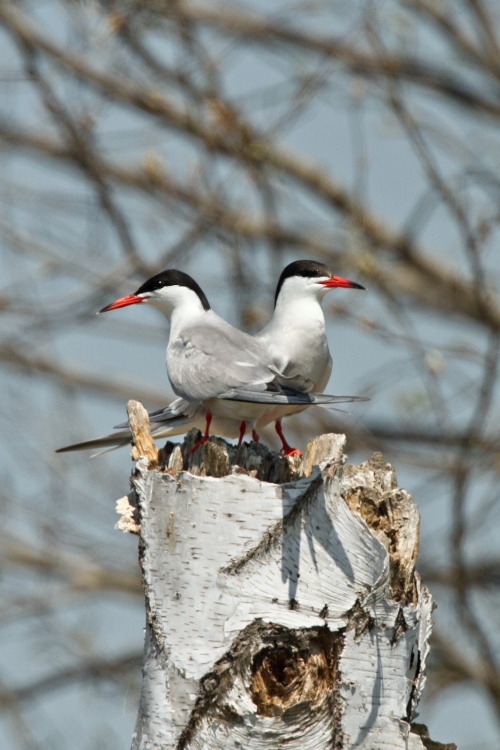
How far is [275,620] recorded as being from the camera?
2775mm

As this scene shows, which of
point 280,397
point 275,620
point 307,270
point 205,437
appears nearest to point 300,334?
point 307,270

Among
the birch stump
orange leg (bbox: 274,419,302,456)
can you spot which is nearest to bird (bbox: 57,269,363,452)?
orange leg (bbox: 274,419,302,456)

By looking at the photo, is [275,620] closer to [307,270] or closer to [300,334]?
[300,334]

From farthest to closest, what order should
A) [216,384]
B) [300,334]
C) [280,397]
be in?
1. [300,334]
2. [216,384]
3. [280,397]

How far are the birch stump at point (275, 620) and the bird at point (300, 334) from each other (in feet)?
4.28

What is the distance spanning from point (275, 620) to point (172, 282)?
253 centimetres

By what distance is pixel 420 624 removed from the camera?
2.91 metres

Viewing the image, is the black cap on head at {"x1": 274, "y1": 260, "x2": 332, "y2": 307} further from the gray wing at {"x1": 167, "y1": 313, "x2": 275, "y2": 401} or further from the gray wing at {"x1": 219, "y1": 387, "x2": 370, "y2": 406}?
the gray wing at {"x1": 219, "y1": 387, "x2": 370, "y2": 406}

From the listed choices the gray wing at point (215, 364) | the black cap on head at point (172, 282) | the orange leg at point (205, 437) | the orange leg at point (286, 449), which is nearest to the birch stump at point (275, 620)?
the orange leg at point (205, 437)

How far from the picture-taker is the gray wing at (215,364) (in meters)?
4.09

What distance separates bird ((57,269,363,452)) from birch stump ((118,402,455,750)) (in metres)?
0.78

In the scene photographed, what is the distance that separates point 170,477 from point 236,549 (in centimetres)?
29

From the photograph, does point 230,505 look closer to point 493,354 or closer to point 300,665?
point 300,665

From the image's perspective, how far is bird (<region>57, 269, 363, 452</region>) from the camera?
4.01 meters
